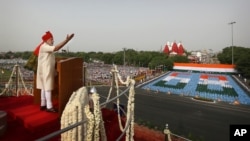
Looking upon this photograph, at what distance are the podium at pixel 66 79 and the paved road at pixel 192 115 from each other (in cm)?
1081

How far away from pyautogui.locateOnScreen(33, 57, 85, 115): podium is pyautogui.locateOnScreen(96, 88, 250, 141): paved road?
1081cm

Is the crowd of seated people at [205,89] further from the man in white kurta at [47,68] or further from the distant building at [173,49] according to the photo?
the distant building at [173,49]

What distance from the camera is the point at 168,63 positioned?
179ft

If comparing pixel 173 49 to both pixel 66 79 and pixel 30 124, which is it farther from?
pixel 30 124

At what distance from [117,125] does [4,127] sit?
2428 mm

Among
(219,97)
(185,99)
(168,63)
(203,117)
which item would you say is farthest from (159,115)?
(168,63)

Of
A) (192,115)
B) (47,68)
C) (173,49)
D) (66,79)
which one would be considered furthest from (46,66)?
(173,49)

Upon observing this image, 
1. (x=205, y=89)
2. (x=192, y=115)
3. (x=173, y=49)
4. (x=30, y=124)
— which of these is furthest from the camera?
(x=173, y=49)

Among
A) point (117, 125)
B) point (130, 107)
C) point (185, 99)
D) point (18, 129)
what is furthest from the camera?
point (185, 99)

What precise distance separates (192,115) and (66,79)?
17.9 meters

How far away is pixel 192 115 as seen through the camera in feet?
65.0

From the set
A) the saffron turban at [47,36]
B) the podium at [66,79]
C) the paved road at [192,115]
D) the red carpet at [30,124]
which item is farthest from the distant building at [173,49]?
the saffron turban at [47,36]

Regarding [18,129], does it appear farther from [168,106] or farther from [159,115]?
[168,106]

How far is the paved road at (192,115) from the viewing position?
15352 mm
